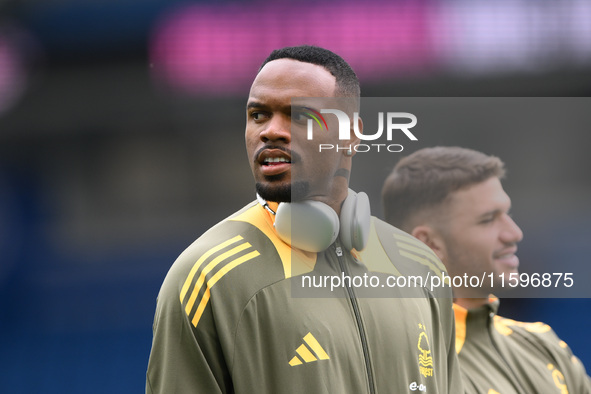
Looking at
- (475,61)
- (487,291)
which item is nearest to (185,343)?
(487,291)

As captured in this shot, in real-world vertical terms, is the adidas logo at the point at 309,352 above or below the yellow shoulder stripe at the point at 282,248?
below

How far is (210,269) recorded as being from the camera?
4.81 ft

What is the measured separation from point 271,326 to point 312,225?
0.67ft

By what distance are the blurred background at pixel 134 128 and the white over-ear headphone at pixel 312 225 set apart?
3.57 meters

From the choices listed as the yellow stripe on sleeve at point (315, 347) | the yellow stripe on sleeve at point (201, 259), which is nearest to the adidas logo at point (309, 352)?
the yellow stripe on sleeve at point (315, 347)

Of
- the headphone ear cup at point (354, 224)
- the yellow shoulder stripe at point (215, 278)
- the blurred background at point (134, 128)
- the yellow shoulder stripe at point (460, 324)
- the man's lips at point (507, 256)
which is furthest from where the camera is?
the blurred background at point (134, 128)

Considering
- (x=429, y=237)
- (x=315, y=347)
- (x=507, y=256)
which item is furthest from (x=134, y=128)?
(x=315, y=347)

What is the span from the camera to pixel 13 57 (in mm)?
5281

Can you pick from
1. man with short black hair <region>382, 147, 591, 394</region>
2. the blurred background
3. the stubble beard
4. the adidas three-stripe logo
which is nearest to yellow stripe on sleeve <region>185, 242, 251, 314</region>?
the adidas three-stripe logo

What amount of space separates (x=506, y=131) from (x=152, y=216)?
3.75 m

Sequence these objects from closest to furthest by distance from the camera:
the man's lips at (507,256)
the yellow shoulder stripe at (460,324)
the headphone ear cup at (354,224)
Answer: the headphone ear cup at (354,224), the man's lips at (507,256), the yellow shoulder stripe at (460,324)

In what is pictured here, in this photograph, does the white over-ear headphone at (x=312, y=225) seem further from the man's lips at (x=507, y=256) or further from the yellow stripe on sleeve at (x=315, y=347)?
the man's lips at (x=507, y=256)

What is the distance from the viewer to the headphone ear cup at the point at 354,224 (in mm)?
1559

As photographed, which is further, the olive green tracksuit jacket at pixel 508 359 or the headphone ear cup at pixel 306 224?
the olive green tracksuit jacket at pixel 508 359
